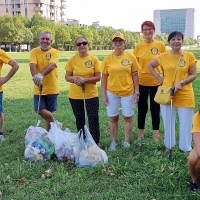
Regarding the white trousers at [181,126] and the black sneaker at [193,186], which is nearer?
the black sneaker at [193,186]

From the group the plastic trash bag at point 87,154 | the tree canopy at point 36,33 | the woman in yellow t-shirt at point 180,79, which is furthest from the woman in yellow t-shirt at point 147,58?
the tree canopy at point 36,33

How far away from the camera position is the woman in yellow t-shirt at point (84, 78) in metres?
5.02

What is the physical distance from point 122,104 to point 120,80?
406 mm

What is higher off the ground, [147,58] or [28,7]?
[28,7]

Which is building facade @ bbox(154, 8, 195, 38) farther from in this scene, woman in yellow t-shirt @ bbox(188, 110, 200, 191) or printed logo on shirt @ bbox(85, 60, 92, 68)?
woman in yellow t-shirt @ bbox(188, 110, 200, 191)

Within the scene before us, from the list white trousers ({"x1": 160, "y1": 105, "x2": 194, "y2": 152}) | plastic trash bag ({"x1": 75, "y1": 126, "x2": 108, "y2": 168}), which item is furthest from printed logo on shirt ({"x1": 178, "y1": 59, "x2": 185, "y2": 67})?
plastic trash bag ({"x1": 75, "y1": 126, "x2": 108, "y2": 168})

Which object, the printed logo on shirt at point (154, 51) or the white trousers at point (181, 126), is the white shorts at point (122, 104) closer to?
the white trousers at point (181, 126)

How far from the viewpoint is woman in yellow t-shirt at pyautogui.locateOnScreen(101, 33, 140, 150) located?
5.01 metres

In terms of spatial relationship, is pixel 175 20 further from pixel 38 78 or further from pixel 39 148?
pixel 39 148

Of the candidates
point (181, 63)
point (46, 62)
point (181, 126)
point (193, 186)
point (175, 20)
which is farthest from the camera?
point (175, 20)

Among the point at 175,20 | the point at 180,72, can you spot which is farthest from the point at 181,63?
the point at 175,20

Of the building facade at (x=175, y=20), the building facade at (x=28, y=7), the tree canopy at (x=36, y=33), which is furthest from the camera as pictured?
the building facade at (x=175, y=20)

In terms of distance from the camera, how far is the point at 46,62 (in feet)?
18.1

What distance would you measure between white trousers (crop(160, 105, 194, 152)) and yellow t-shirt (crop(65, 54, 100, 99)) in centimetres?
114
